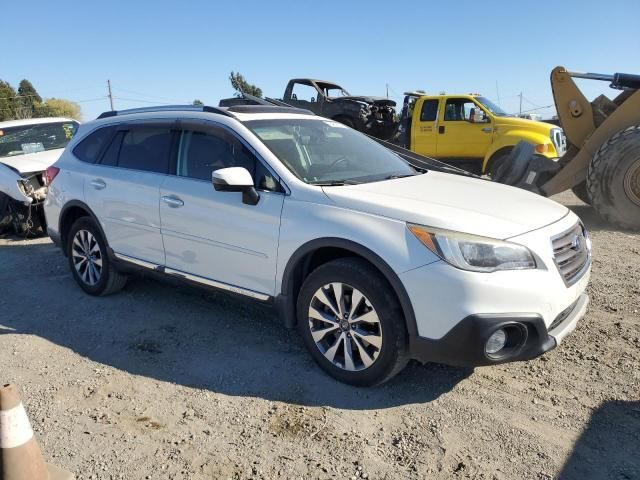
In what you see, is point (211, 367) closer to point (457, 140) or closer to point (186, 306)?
point (186, 306)

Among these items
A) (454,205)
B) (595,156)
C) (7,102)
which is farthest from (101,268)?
(7,102)

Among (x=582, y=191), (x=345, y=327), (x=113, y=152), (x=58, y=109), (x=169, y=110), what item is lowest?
(x=58, y=109)

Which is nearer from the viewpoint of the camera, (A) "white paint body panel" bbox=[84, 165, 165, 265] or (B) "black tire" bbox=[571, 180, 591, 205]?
(A) "white paint body panel" bbox=[84, 165, 165, 265]

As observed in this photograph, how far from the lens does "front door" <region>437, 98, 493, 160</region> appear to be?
1100 centimetres

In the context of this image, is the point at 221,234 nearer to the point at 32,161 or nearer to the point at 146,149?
the point at 146,149

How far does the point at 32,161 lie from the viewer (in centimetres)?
785

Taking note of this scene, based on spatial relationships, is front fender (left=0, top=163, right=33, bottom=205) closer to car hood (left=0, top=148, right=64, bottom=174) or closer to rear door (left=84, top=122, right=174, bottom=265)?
car hood (left=0, top=148, right=64, bottom=174)

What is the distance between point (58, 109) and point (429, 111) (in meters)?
41.4

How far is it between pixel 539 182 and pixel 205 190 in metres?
6.05

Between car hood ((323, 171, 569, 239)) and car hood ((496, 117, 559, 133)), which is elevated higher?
car hood ((323, 171, 569, 239))

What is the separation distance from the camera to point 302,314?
349cm

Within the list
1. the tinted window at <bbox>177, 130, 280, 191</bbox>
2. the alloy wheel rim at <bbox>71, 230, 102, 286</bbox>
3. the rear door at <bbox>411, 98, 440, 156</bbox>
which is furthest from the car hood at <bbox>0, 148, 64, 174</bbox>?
the rear door at <bbox>411, 98, 440, 156</bbox>

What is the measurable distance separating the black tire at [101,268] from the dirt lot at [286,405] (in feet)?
1.43

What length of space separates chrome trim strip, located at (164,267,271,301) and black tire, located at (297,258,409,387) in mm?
368
